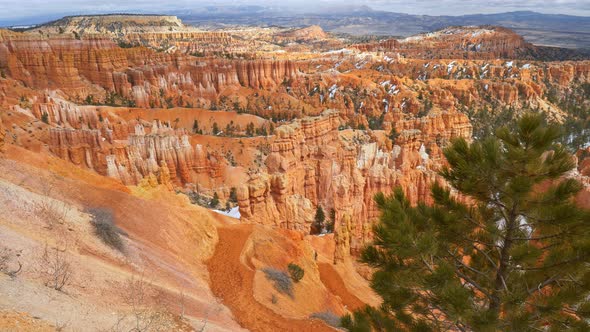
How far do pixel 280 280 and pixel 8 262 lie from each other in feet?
23.5

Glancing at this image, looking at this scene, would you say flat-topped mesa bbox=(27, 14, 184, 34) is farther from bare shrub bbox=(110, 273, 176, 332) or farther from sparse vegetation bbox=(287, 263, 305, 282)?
bare shrub bbox=(110, 273, 176, 332)

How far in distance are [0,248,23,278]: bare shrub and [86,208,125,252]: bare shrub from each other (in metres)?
2.99

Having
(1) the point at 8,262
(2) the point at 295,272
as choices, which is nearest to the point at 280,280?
(2) the point at 295,272

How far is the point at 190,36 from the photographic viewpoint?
5487 inches

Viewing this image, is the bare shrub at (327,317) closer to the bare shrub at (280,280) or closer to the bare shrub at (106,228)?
the bare shrub at (280,280)

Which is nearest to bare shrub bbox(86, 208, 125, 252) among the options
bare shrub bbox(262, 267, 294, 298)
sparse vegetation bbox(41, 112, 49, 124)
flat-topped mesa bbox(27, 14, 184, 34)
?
bare shrub bbox(262, 267, 294, 298)

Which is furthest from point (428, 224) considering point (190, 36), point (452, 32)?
point (452, 32)

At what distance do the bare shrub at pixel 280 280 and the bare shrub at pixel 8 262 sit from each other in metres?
6.61

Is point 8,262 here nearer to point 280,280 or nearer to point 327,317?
point 280,280

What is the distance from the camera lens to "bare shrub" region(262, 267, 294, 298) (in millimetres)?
12000

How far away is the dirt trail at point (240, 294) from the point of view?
395 inches

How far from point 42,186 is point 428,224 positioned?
10.8 metres

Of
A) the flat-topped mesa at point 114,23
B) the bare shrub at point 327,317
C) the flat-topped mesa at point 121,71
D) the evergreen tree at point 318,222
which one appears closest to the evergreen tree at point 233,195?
the evergreen tree at point 318,222

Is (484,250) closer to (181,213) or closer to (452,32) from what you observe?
(181,213)
